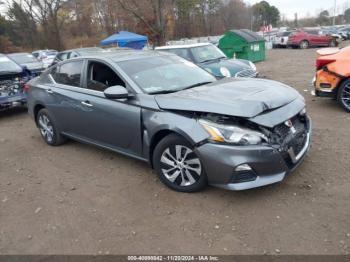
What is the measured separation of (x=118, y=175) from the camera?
4645 mm

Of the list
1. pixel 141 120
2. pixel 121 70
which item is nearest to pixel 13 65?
pixel 121 70

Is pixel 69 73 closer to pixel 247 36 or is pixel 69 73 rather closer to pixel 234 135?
pixel 234 135

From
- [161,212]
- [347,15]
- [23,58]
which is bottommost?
[161,212]

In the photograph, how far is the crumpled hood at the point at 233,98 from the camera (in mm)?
3541

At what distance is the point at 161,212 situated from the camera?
3.65m

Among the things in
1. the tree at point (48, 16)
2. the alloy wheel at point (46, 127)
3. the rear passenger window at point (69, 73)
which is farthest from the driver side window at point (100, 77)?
the tree at point (48, 16)

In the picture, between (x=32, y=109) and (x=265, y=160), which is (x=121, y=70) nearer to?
(x=265, y=160)

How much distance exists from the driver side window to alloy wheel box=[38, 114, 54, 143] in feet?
5.06

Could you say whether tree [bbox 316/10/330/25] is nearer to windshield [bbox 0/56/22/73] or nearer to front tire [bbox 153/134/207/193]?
windshield [bbox 0/56/22/73]

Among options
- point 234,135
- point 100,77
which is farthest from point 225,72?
point 234,135

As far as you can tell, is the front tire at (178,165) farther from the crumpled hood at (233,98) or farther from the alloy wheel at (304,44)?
the alloy wheel at (304,44)

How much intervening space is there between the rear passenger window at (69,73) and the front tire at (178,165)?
1.97m

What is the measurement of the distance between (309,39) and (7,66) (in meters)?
25.3

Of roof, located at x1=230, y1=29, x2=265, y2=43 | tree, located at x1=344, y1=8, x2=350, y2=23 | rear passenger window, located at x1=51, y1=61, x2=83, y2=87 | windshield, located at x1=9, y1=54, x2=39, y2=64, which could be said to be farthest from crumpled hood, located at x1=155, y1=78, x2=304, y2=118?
tree, located at x1=344, y1=8, x2=350, y2=23
